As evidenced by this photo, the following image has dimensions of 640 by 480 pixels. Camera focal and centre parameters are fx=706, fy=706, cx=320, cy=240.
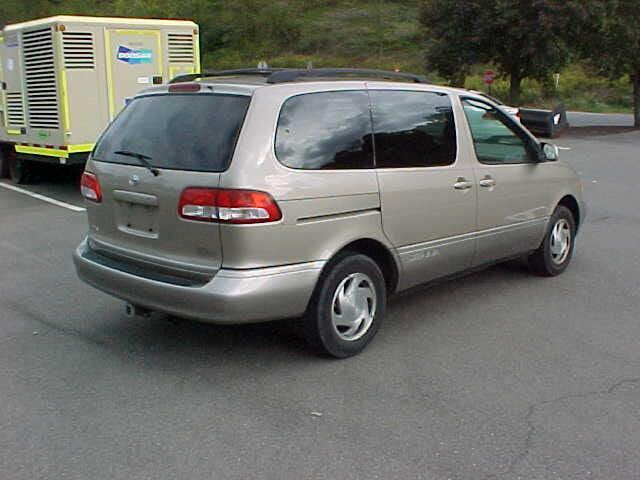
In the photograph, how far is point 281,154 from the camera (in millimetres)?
4160

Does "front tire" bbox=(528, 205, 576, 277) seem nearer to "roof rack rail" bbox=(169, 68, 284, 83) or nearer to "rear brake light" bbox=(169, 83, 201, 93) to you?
"roof rack rail" bbox=(169, 68, 284, 83)

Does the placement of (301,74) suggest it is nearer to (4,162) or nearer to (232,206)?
(232,206)

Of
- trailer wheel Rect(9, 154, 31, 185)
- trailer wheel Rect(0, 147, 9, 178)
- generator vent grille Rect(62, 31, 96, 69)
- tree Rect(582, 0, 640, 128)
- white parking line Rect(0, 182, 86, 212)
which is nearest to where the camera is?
white parking line Rect(0, 182, 86, 212)

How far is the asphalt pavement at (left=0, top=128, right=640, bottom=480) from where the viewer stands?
3369mm

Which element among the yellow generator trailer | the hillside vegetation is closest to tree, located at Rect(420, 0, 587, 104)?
the yellow generator trailer

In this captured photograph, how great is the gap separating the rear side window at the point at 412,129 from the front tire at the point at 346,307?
0.73m

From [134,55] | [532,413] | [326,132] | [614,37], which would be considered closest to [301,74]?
[326,132]

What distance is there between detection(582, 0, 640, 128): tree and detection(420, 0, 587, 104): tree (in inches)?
22.6

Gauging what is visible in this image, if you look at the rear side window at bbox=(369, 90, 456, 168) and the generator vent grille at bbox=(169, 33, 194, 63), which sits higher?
the generator vent grille at bbox=(169, 33, 194, 63)

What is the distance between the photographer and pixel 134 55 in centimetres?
1141

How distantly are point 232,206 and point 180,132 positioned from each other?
72 cm

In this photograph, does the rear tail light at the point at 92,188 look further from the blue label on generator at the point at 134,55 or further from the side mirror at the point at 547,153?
the blue label on generator at the point at 134,55

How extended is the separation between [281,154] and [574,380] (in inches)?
87.6

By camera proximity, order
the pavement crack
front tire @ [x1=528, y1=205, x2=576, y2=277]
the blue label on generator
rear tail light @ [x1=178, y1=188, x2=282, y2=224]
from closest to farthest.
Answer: the pavement crack → rear tail light @ [x1=178, y1=188, x2=282, y2=224] → front tire @ [x1=528, y1=205, x2=576, y2=277] → the blue label on generator
